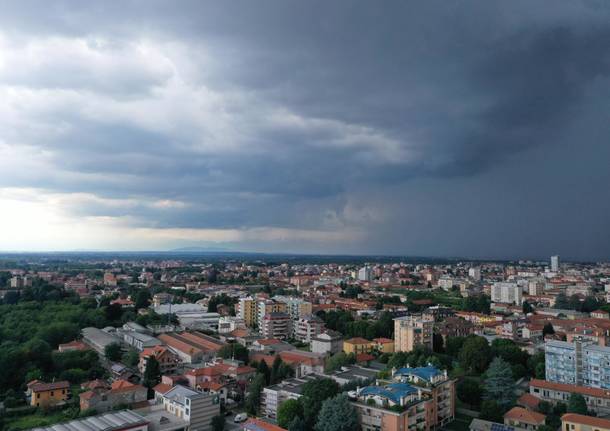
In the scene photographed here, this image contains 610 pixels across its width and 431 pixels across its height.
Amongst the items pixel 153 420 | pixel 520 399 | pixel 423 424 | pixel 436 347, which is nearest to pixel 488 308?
pixel 436 347

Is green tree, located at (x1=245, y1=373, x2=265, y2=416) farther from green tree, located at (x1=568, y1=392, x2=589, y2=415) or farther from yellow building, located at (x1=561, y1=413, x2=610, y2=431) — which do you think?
green tree, located at (x1=568, y1=392, x2=589, y2=415)

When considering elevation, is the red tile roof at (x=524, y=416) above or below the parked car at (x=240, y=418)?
above

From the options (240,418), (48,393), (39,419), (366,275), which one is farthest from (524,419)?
(366,275)

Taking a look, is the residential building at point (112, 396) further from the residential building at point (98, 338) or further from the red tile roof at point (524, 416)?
the red tile roof at point (524, 416)

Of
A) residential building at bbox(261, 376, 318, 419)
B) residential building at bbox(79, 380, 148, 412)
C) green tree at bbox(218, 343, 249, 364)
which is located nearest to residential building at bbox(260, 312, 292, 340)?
green tree at bbox(218, 343, 249, 364)

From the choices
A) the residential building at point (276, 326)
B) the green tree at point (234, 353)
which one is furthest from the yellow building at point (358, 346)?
the residential building at point (276, 326)

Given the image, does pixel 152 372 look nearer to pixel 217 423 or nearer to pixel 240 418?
pixel 240 418

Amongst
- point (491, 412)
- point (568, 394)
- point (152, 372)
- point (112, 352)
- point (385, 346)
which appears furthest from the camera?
point (385, 346)
